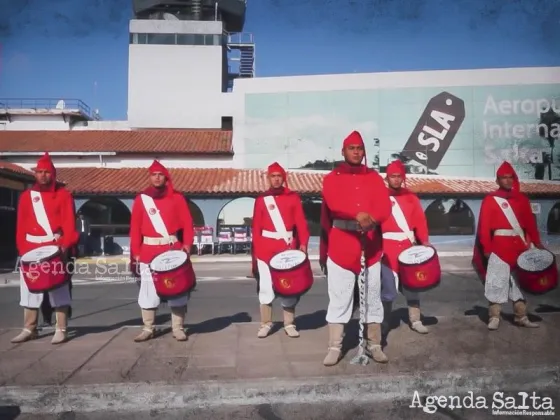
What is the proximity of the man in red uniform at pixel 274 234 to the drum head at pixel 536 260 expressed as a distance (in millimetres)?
2359

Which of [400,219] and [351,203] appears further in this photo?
[400,219]

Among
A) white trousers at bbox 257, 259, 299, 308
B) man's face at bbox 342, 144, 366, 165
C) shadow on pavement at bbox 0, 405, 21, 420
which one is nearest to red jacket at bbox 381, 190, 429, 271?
white trousers at bbox 257, 259, 299, 308

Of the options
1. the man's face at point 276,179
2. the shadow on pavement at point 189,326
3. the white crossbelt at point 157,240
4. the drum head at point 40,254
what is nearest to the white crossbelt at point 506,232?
the man's face at point 276,179

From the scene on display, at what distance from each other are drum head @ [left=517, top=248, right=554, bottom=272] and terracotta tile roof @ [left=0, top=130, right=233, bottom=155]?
13.3 meters

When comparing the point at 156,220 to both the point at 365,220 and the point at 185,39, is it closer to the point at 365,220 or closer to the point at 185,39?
the point at 365,220

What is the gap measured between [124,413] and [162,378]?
1.30ft

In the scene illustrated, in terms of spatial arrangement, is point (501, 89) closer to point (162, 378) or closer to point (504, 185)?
point (504, 185)

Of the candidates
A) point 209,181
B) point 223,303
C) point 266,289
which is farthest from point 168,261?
point 209,181

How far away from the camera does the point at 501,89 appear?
8727mm

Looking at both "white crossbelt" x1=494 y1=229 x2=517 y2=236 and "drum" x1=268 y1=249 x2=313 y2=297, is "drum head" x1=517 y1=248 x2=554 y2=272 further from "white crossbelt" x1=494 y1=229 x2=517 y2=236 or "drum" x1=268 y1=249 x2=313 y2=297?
"drum" x1=268 y1=249 x2=313 y2=297

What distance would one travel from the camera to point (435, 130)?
1447 centimetres

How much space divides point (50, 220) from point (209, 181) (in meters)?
16.1

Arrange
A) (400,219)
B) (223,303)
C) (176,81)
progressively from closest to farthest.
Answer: (400,219), (223,303), (176,81)

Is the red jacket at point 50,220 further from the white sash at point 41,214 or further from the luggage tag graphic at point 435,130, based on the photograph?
the luggage tag graphic at point 435,130
